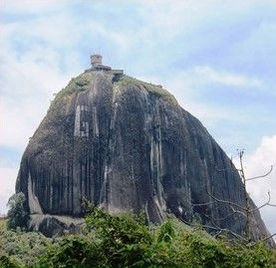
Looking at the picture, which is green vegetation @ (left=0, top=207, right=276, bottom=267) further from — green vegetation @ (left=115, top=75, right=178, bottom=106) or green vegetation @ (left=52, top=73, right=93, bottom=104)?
green vegetation @ (left=115, top=75, right=178, bottom=106)

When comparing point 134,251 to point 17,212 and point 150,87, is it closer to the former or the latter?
point 17,212

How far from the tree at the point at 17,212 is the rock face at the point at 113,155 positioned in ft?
2.37

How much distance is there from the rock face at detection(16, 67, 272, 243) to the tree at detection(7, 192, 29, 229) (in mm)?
721

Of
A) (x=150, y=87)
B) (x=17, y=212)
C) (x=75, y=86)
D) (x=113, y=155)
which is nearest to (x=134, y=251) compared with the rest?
(x=17, y=212)

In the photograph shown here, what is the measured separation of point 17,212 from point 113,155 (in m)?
9.17

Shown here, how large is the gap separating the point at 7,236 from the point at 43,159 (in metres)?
11.1

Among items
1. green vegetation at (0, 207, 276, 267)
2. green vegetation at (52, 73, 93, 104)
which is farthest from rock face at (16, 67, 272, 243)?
green vegetation at (0, 207, 276, 267)

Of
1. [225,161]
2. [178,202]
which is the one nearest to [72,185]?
[178,202]

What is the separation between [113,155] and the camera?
185 feet

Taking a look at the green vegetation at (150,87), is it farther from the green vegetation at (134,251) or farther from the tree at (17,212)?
the green vegetation at (134,251)

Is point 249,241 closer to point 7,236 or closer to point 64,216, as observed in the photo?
point 7,236

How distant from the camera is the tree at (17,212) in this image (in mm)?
53406

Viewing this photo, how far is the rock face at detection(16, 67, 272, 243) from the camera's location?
55312mm

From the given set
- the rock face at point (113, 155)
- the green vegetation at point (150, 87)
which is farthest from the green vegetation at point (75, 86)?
the green vegetation at point (150, 87)
